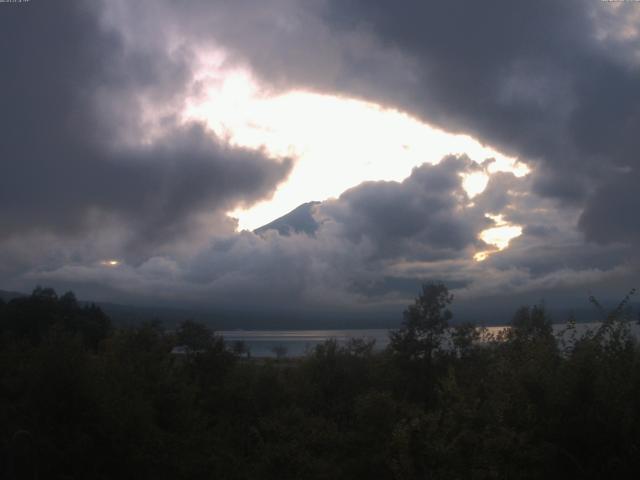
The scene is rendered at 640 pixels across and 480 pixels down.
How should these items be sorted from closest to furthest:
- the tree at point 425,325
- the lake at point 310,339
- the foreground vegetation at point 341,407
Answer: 1. the foreground vegetation at point 341,407
2. the lake at point 310,339
3. the tree at point 425,325

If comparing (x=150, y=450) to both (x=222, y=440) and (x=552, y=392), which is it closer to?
(x=222, y=440)

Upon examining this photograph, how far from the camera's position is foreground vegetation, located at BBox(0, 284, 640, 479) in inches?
818

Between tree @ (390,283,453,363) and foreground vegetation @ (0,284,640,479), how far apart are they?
0.31ft

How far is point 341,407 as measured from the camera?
161 ft

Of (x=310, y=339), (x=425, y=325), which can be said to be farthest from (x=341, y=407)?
(x=310, y=339)

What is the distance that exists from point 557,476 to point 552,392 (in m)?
2.85

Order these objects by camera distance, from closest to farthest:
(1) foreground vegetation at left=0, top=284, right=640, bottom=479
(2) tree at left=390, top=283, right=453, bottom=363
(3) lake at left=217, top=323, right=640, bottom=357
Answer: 1. (1) foreground vegetation at left=0, top=284, right=640, bottom=479
2. (3) lake at left=217, top=323, right=640, bottom=357
3. (2) tree at left=390, top=283, right=453, bottom=363

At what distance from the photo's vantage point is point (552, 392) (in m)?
21.5

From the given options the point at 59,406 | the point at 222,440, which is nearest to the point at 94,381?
the point at 59,406

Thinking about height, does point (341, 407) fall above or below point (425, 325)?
below

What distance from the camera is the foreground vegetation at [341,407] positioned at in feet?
68.2

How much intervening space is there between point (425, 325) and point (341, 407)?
31.5ft

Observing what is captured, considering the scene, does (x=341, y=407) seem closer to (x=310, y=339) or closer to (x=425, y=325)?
(x=425, y=325)

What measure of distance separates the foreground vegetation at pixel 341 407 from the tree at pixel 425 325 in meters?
0.09
